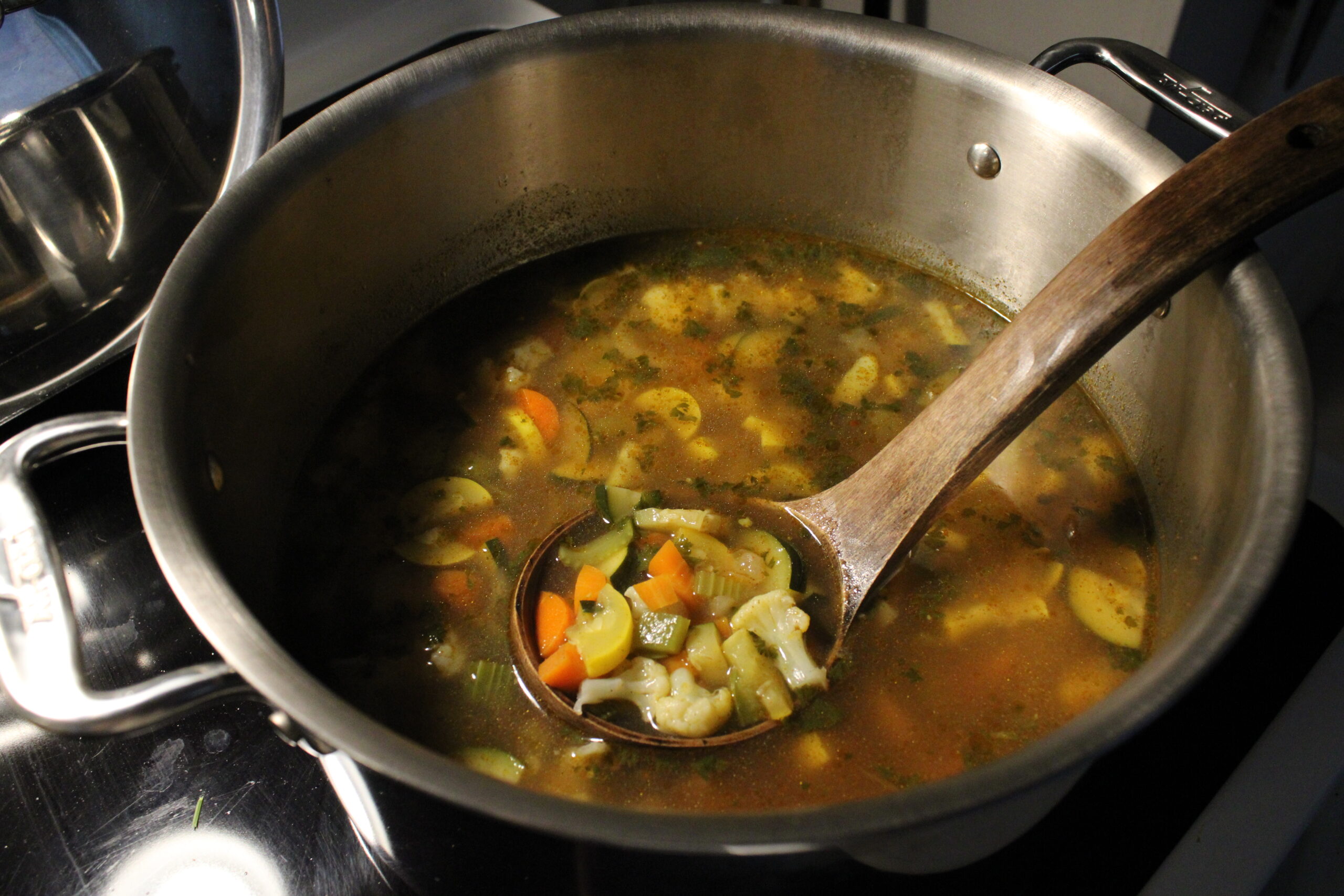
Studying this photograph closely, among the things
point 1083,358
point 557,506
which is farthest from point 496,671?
point 1083,358

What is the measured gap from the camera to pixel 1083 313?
115cm

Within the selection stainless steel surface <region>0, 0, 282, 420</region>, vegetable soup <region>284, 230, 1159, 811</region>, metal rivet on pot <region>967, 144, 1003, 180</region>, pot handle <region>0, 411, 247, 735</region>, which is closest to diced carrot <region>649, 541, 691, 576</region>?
vegetable soup <region>284, 230, 1159, 811</region>

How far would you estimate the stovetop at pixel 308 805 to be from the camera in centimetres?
106

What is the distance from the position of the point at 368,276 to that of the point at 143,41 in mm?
530

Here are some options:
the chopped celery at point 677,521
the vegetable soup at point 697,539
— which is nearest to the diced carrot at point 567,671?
the vegetable soup at point 697,539

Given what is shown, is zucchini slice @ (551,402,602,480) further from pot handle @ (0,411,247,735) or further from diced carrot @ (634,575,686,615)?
pot handle @ (0,411,247,735)

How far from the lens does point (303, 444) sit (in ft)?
4.89

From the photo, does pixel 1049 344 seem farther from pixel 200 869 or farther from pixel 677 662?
pixel 200 869

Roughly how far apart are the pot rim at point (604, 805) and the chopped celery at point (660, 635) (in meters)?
0.42

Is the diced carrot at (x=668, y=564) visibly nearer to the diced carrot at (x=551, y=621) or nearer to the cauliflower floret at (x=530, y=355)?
the diced carrot at (x=551, y=621)

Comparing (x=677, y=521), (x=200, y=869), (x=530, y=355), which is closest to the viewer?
(x=200, y=869)

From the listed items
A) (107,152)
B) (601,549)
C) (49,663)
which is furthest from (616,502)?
A: (107,152)

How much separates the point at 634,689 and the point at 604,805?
1.43 ft

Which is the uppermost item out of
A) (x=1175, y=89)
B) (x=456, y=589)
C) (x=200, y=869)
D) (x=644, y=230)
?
(x=1175, y=89)
